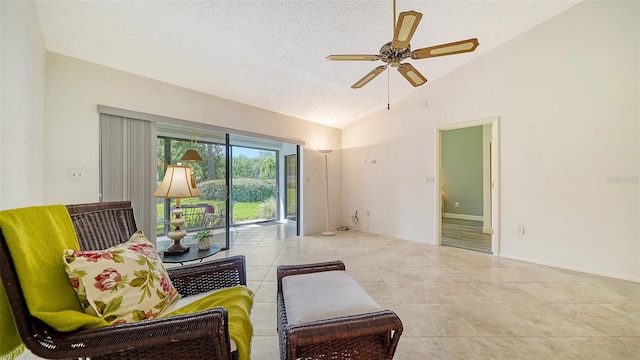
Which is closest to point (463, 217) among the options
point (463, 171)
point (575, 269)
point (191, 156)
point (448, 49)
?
point (463, 171)

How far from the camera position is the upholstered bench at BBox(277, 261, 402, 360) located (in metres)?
0.98

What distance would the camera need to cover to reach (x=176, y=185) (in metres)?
2.07

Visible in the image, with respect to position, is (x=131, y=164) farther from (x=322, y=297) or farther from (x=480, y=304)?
(x=480, y=304)

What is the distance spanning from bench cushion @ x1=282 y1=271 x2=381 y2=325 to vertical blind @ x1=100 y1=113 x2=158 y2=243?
7.63ft

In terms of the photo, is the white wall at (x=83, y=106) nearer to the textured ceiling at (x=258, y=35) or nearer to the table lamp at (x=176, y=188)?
the textured ceiling at (x=258, y=35)

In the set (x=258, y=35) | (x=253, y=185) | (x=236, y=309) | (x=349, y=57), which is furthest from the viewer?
(x=253, y=185)

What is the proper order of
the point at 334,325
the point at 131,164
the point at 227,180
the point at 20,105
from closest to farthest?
1. the point at 334,325
2. the point at 20,105
3. the point at 131,164
4. the point at 227,180

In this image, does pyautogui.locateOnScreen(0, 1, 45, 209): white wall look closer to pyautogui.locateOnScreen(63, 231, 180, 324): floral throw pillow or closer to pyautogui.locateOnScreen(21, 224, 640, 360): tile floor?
pyautogui.locateOnScreen(63, 231, 180, 324): floral throw pillow

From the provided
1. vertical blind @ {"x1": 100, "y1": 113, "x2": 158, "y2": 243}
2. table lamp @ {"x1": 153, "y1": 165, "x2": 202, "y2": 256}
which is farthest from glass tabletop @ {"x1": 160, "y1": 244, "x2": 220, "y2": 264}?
vertical blind @ {"x1": 100, "y1": 113, "x2": 158, "y2": 243}

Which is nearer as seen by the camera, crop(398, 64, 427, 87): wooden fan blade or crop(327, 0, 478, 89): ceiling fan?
crop(327, 0, 478, 89): ceiling fan

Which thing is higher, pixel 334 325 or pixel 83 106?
pixel 83 106

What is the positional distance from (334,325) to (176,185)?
1789mm

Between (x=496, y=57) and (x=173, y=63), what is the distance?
4578 millimetres

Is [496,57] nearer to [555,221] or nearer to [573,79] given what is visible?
[573,79]
